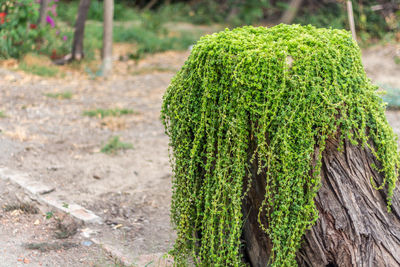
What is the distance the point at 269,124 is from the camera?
257cm

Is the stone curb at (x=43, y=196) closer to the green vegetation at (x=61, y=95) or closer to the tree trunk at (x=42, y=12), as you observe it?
the green vegetation at (x=61, y=95)

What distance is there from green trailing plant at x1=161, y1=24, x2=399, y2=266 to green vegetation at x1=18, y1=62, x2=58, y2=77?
6157 mm

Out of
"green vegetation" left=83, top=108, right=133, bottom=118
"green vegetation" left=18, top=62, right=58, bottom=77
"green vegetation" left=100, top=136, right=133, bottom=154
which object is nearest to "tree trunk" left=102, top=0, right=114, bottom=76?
"green vegetation" left=18, top=62, right=58, bottom=77

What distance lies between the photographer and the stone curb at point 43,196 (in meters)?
4.11

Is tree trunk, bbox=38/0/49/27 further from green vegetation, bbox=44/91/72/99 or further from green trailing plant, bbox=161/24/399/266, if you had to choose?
green trailing plant, bbox=161/24/399/266

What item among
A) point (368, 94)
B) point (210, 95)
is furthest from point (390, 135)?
point (210, 95)

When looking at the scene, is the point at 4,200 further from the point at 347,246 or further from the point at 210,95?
the point at 347,246

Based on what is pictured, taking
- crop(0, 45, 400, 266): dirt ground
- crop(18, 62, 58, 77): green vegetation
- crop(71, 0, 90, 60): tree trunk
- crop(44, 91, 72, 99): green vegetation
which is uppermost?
crop(71, 0, 90, 60): tree trunk

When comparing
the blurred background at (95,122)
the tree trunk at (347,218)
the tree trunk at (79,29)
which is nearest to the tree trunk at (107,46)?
the blurred background at (95,122)

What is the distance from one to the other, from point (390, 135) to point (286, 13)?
11182 mm

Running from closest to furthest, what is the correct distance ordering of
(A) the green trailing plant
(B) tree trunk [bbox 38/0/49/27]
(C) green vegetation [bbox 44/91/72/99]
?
(A) the green trailing plant < (C) green vegetation [bbox 44/91/72/99] < (B) tree trunk [bbox 38/0/49/27]

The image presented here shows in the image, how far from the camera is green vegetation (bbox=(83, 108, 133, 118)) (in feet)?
22.7

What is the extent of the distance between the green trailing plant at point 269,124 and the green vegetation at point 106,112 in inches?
165

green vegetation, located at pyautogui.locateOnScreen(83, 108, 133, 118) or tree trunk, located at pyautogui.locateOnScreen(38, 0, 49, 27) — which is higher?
tree trunk, located at pyautogui.locateOnScreen(38, 0, 49, 27)
